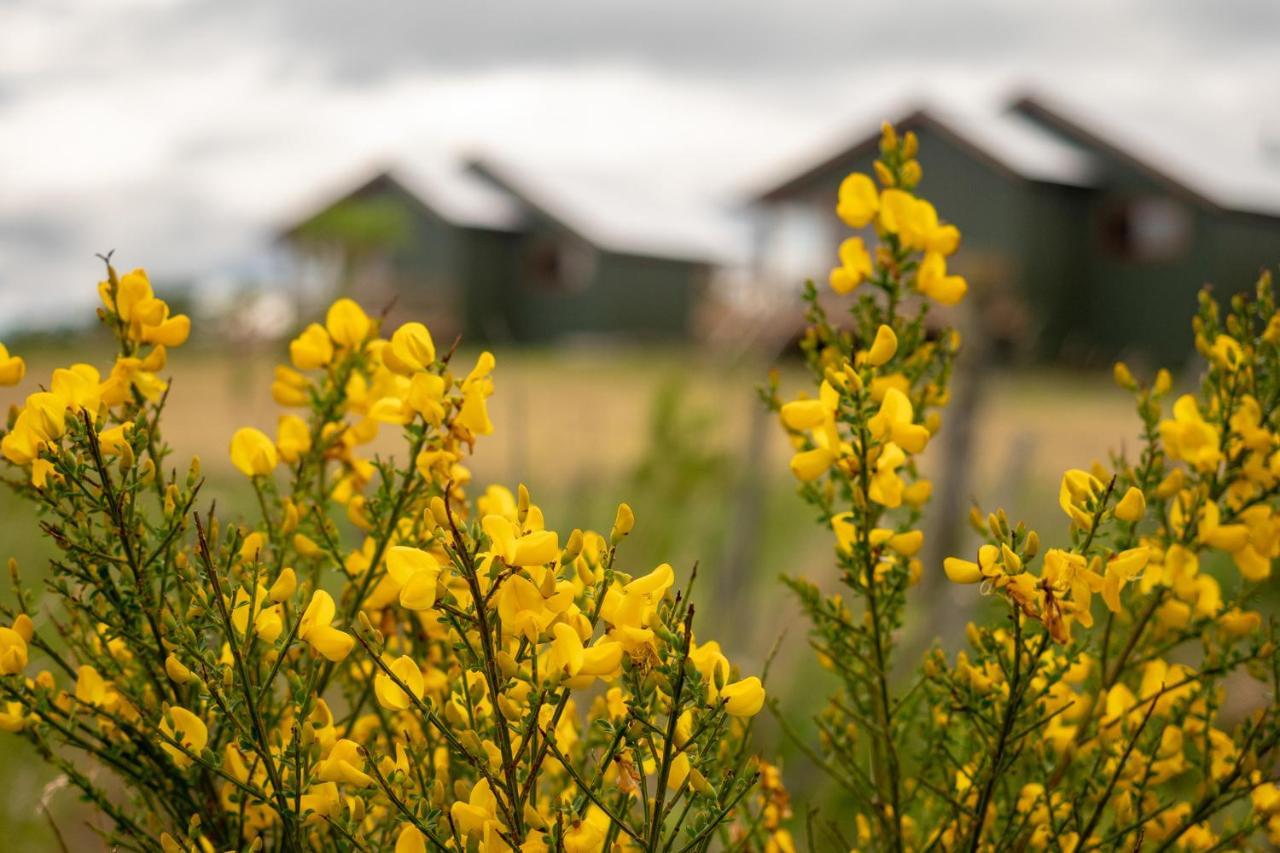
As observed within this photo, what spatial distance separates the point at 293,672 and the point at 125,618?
15 cm

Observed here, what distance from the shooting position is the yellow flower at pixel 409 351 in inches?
40.7

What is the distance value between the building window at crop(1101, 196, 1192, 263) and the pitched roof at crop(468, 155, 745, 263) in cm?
891

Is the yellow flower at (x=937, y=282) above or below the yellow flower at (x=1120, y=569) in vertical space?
above

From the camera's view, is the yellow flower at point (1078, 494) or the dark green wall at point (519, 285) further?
the dark green wall at point (519, 285)

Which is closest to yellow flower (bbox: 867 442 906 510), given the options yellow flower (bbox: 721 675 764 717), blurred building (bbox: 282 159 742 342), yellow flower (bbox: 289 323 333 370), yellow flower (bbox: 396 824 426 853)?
yellow flower (bbox: 721 675 764 717)

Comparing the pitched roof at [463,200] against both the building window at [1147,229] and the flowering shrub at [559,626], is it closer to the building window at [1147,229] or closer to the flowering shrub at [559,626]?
the building window at [1147,229]

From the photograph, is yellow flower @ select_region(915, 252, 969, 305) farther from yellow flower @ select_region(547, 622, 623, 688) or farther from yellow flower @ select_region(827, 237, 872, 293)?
yellow flower @ select_region(547, 622, 623, 688)

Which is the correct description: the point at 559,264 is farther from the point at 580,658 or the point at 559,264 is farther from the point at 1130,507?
the point at 580,658

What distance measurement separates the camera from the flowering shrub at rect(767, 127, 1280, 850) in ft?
3.73

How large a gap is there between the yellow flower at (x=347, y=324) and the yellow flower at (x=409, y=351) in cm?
27

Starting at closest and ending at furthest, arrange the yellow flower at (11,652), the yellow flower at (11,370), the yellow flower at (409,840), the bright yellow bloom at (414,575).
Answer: the bright yellow bloom at (414,575) → the yellow flower at (409,840) → the yellow flower at (11,652) → the yellow flower at (11,370)

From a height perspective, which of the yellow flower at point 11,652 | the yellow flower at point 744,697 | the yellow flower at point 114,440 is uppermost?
the yellow flower at point 114,440

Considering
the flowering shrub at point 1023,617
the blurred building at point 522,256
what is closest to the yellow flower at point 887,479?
the flowering shrub at point 1023,617

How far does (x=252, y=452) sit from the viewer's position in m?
1.23
